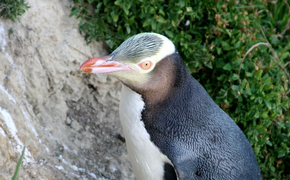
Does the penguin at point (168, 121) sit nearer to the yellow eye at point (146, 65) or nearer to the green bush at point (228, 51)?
the yellow eye at point (146, 65)

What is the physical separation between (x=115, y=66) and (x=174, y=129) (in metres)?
0.45

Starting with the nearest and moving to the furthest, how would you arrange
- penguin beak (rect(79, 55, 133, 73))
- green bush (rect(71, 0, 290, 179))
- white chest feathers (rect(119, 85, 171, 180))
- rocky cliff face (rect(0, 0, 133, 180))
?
penguin beak (rect(79, 55, 133, 73)) < white chest feathers (rect(119, 85, 171, 180)) < rocky cliff face (rect(0, 0, 133, 180)) < green bush (rect(71, 0, 290, 179))

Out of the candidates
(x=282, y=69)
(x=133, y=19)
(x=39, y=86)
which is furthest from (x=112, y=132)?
(x=282, y=69)

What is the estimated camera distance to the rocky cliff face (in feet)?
8.00

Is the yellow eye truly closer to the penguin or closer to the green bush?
the penguin

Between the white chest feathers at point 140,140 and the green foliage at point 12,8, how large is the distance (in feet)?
3.10

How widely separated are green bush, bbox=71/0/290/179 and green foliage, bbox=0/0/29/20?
0.41 m

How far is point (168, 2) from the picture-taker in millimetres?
3154

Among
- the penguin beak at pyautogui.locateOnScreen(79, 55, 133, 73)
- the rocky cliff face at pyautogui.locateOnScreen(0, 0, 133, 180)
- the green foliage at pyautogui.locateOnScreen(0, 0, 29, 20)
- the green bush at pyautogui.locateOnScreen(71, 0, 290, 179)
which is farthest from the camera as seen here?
the green bush at pyautogui.locateOnScreen(71, 0, 290, 179)

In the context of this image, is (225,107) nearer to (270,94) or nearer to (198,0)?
(270,94)

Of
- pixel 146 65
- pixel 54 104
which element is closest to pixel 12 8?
pixel 54 104

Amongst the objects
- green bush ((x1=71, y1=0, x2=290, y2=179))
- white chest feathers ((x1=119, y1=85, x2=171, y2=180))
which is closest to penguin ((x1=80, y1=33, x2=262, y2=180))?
white chest feathers ((x1=119, y1=85, x2=171, y2=180))

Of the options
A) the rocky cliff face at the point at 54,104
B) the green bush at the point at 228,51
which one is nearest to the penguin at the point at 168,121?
the rocky cliff face at the point at 54,104

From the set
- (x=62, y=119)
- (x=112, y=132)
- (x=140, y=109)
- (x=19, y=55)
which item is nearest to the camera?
(x=140, y=109)
